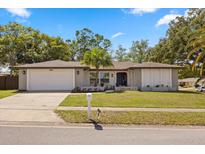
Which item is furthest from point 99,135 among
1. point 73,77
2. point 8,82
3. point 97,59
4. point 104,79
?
point 8,82

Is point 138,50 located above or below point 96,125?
above

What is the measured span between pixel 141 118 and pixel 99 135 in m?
3.32

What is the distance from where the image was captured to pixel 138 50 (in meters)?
72.7

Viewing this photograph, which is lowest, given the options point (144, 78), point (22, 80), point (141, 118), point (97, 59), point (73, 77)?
point (141, 118)

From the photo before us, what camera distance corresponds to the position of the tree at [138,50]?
71569 millimetres

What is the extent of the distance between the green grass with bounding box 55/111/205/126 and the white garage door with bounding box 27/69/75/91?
15479 mm

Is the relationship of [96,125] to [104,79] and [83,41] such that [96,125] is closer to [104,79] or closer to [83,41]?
[104,79]

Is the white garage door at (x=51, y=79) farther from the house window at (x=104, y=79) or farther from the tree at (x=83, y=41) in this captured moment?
the tree at (x=83, y=41)

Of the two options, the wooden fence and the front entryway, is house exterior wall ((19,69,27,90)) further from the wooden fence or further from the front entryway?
the front entryway

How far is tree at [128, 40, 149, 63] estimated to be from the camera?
71.6m

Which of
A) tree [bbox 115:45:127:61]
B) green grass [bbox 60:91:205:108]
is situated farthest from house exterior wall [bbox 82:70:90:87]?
tree [bbox 115:45:127:61]

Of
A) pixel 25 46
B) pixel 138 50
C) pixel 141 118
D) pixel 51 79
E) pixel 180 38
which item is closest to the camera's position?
pixel 141 118
